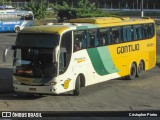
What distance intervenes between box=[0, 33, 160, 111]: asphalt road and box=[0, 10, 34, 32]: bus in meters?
35.1

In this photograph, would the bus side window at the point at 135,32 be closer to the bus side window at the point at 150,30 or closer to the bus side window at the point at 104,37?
the bus side window at the point at 150,30

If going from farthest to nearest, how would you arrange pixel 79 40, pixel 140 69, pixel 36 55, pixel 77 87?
pixel 140 69, pixel 79 40, pixel 77 87, pixel 36 55

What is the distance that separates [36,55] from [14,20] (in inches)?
1614

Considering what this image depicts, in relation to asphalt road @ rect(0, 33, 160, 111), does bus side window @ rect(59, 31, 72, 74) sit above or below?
above

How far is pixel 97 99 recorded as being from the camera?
17.0 m

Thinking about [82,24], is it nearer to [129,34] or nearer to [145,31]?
[129,34]

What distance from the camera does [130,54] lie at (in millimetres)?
21844

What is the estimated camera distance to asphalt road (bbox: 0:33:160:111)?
15.5 meters

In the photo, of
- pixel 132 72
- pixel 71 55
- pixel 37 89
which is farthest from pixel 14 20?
pixel 37 89

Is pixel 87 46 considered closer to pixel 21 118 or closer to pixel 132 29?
pixel 132 29

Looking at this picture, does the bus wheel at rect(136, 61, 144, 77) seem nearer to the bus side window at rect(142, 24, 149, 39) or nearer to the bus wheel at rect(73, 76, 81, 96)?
the bus side window at rect(142, 24, 149, 39)

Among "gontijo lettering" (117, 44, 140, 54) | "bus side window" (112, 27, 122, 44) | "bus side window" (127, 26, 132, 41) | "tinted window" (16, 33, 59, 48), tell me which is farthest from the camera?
"bus side window" (127, 26, 132, 41)

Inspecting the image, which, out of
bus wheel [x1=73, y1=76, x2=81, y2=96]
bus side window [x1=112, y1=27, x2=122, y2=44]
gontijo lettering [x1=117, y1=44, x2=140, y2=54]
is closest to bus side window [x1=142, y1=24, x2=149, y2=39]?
gontijo lettering [x1=117, y1=44, x2=140, y2=54]

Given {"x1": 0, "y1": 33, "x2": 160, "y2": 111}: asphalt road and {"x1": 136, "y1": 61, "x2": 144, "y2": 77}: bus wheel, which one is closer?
{"x1": 0, "y1": 33, "x2": 160, "y2": 111}: asphalt road
